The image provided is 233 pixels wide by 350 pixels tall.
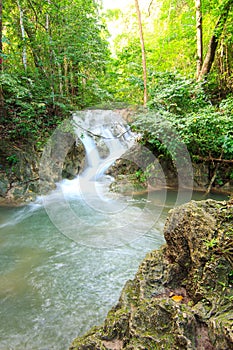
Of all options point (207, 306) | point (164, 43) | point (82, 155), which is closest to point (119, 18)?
point (164, 43)

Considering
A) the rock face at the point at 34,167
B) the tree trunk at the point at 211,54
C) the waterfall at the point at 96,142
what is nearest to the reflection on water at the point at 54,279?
the rock face at the point at 34,167

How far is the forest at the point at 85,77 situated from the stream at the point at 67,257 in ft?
5.90

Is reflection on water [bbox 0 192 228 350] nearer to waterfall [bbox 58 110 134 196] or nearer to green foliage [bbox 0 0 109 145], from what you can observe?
waterfall [bbox 58 110 134 196]

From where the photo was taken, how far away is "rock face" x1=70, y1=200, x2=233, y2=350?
125 cm

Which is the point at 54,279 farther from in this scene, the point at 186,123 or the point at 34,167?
the point at 186,123

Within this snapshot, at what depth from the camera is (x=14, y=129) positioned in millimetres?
6297

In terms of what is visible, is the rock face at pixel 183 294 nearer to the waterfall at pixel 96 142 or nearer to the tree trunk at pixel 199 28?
the waterfall at pixel 96 142

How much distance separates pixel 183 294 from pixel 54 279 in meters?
1.75

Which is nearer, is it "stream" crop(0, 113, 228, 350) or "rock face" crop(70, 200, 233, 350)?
"rock face" crop(70, 200, 233, 350)

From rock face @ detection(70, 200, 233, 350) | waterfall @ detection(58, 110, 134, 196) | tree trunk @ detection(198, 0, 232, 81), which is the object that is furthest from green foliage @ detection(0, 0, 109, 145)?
rock face @ detection(70, 200, 233, 350)

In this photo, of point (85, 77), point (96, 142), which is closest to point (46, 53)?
point (85, 77)

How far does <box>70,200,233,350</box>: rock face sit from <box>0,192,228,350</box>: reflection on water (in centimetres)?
71

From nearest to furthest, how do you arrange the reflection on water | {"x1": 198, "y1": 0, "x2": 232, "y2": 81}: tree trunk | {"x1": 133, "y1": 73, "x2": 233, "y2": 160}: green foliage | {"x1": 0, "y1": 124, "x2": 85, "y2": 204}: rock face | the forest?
the reflection on water
{"x1": 0, "y1": 124, "x2": 85, "y2": 204}: rock face
{"x1": 133, "y1": 73, "x2": 233, "y2": 160}: green foliage
the forest
{"x1": 198, "y1": 0, "x2": 232, "y2": 81}: tree trunk

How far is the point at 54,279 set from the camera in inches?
112
